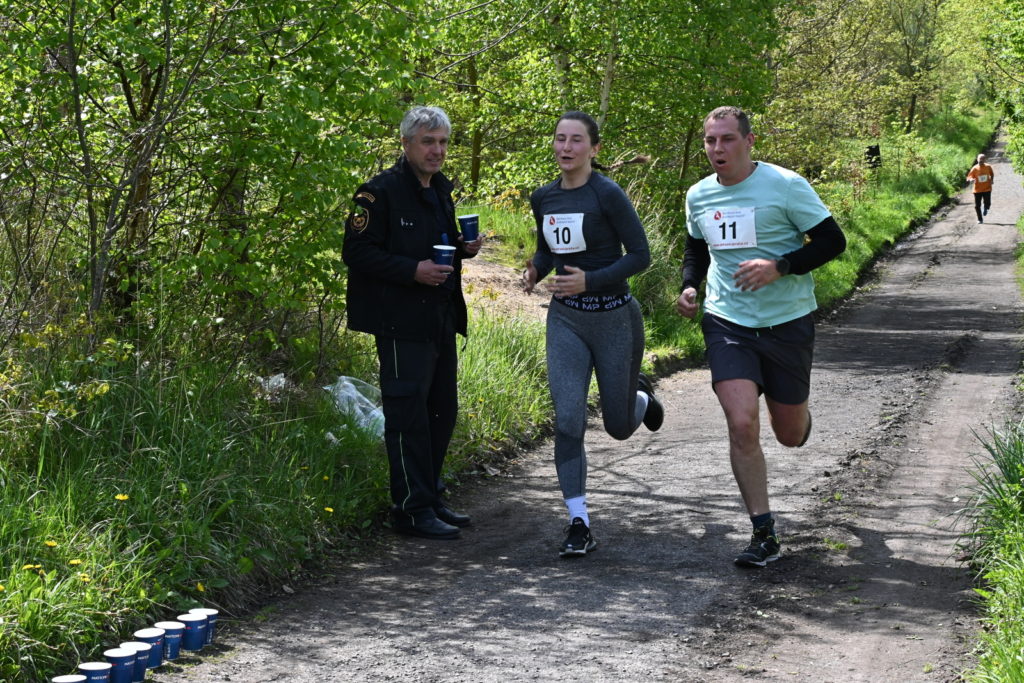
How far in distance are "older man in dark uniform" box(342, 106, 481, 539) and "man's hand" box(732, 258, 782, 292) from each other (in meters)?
1.51

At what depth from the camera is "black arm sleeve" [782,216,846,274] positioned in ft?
19.8

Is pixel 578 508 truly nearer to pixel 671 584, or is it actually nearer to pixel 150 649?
pixel 671 584

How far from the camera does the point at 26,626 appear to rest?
4.52 m

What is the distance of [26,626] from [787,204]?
387cm

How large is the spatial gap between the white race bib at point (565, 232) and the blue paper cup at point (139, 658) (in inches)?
115

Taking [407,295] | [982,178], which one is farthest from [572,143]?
[982,178]

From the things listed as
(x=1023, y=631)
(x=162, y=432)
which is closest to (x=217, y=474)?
(x=162, y=432)

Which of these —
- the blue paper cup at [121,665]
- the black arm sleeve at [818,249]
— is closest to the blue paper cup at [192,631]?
the blue paper cup at [121,665]

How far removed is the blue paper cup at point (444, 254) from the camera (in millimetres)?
6430

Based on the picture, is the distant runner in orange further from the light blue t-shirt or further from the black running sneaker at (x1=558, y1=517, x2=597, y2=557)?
the black running sneaker at (x1=558, y1=517, x2=597, y2=557)

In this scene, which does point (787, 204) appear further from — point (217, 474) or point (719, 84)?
point (719, 84)

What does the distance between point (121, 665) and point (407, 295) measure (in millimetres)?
2832

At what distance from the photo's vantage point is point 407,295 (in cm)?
674

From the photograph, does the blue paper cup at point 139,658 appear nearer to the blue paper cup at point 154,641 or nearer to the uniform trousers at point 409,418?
the blue paper cup at point 154,641
